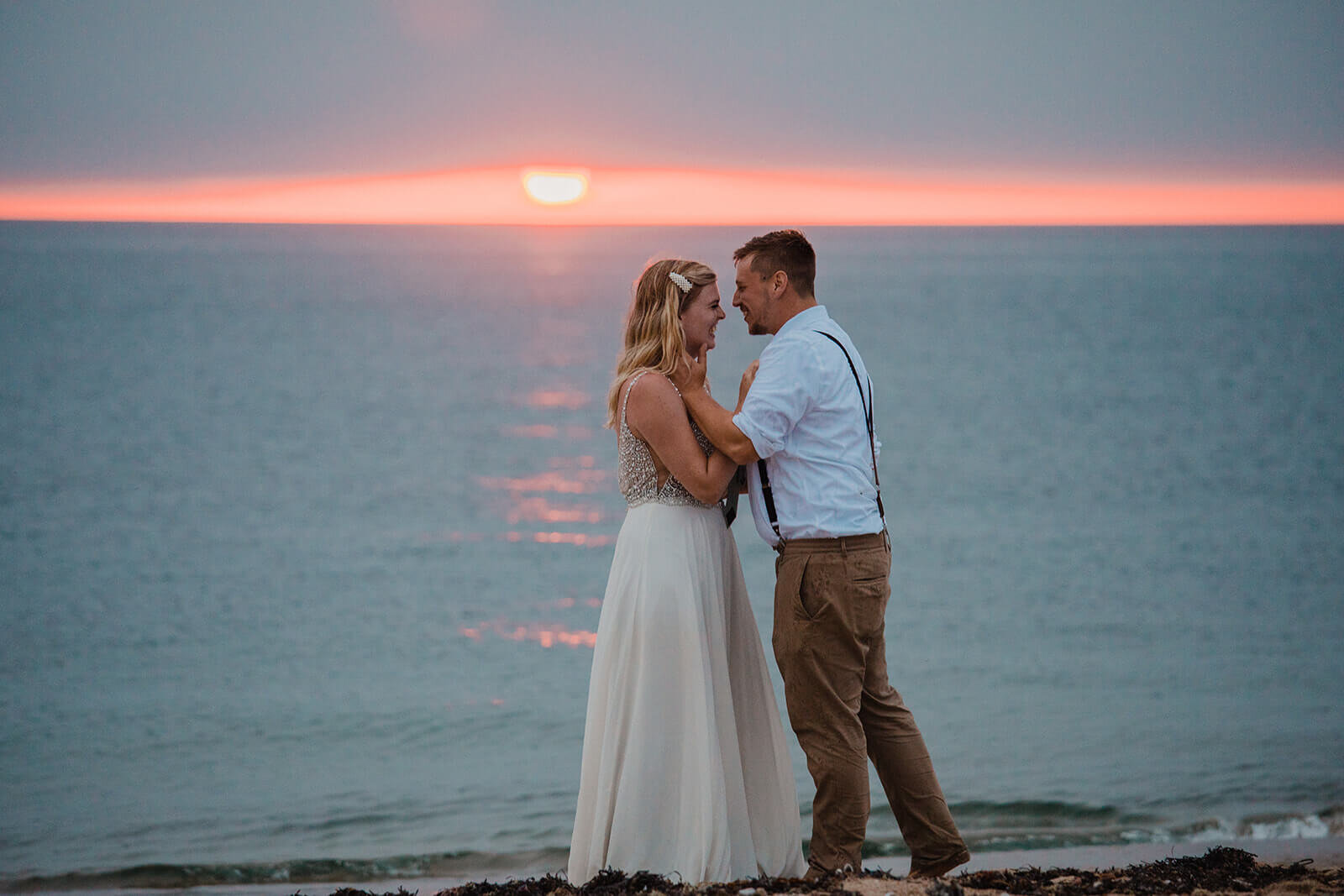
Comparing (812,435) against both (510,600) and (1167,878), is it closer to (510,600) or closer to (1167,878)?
(1167,878)

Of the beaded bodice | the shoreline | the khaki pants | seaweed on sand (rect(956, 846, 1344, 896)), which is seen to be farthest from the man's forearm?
the shoreline

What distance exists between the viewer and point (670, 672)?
427 centimetres

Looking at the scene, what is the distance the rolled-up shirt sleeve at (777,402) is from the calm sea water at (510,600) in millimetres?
746

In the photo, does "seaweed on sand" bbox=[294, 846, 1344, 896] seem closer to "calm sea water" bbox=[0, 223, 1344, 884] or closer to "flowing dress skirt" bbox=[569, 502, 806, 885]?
"flowing dress skirt" bbox=[569, 502, 806, 885]

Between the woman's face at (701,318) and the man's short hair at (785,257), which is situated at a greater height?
the man's short hair at (785,257)

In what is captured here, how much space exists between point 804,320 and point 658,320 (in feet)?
1.83

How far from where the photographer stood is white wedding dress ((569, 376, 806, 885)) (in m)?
4.22

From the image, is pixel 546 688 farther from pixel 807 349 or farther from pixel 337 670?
pixel 807 349

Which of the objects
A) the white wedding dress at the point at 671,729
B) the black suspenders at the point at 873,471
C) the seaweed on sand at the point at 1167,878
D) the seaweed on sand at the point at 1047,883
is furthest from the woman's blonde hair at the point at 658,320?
the seaweed on sand at the point at 1167,878

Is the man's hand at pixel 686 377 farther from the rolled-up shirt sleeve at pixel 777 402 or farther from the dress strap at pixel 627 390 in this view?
the rolled-up shirt sleeve at pixel 777 402

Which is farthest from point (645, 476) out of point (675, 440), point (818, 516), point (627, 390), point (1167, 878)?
point (1167, 878)

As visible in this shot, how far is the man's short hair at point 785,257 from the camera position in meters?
4.36

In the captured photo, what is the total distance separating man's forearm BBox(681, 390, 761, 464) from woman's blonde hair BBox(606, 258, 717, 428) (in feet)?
0.63

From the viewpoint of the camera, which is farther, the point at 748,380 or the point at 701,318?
the point at 748,380
